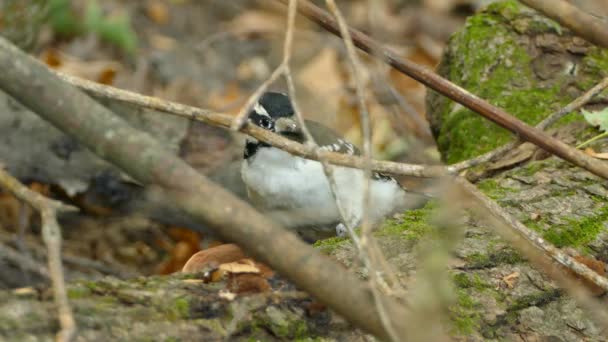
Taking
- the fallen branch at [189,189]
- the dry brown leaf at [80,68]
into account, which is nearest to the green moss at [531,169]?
the fallen branch at [189,189]

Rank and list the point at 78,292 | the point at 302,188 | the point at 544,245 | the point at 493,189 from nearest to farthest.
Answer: the point at 78,292
the point at 544,245
the point at 493,189
the point at 302,188

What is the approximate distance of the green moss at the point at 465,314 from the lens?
2475mm

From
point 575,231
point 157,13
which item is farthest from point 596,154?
point 157,13

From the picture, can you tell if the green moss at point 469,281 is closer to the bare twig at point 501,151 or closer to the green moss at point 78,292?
the bare twig at point 501,151

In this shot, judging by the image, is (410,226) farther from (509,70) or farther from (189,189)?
(509,70)

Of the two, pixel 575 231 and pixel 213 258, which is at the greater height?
pixel 575 231

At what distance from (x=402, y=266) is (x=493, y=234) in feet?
1.78

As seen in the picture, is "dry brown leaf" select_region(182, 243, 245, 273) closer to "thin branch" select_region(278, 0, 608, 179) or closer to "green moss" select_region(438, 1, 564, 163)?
"thin branch" select_region(278, 0, 608, 179)

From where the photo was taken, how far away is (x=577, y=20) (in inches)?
88.4

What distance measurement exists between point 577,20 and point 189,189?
1.17m

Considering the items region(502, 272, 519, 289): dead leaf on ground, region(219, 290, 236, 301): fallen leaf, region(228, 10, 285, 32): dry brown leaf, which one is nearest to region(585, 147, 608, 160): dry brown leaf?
region(502, 272, 519, 289): dead leaf on ground

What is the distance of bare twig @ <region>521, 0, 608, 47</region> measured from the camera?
2195 millimetres

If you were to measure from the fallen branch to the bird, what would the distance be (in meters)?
1.91

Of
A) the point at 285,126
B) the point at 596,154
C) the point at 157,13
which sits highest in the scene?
the point at 157,13
